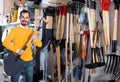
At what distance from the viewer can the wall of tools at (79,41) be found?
7.19 ft

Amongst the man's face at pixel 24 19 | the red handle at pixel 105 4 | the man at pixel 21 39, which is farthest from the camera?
the man's face at pixel 24 19

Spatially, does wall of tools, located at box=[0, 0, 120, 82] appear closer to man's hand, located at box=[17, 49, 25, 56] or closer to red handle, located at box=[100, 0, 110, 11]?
red handle, located at box=[100, 0, 110, 11]

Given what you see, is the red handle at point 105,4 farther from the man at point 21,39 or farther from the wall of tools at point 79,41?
the man at point 21,39

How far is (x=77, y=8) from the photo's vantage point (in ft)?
8.72

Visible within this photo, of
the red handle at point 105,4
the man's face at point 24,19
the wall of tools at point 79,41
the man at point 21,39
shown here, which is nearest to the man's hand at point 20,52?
the man at point 21,39

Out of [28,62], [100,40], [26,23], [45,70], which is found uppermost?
[26,23]

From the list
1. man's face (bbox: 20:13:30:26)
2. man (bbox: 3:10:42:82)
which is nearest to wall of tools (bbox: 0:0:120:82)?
man (bbox: 3:10:42:82)

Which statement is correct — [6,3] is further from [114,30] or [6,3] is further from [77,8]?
[114,30]

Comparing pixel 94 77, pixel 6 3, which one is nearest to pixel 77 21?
pixel 94 77

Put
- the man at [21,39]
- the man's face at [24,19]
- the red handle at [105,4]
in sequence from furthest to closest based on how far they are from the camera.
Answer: the man's face at [24,19], the man at [21,39], the red handle at [105,4]

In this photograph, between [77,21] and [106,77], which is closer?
[106,77]

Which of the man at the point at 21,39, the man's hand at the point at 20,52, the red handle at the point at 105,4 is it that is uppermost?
the red handle at the point at 105,4

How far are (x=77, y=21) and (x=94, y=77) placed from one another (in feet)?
2.29

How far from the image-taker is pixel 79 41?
8.59 feet
